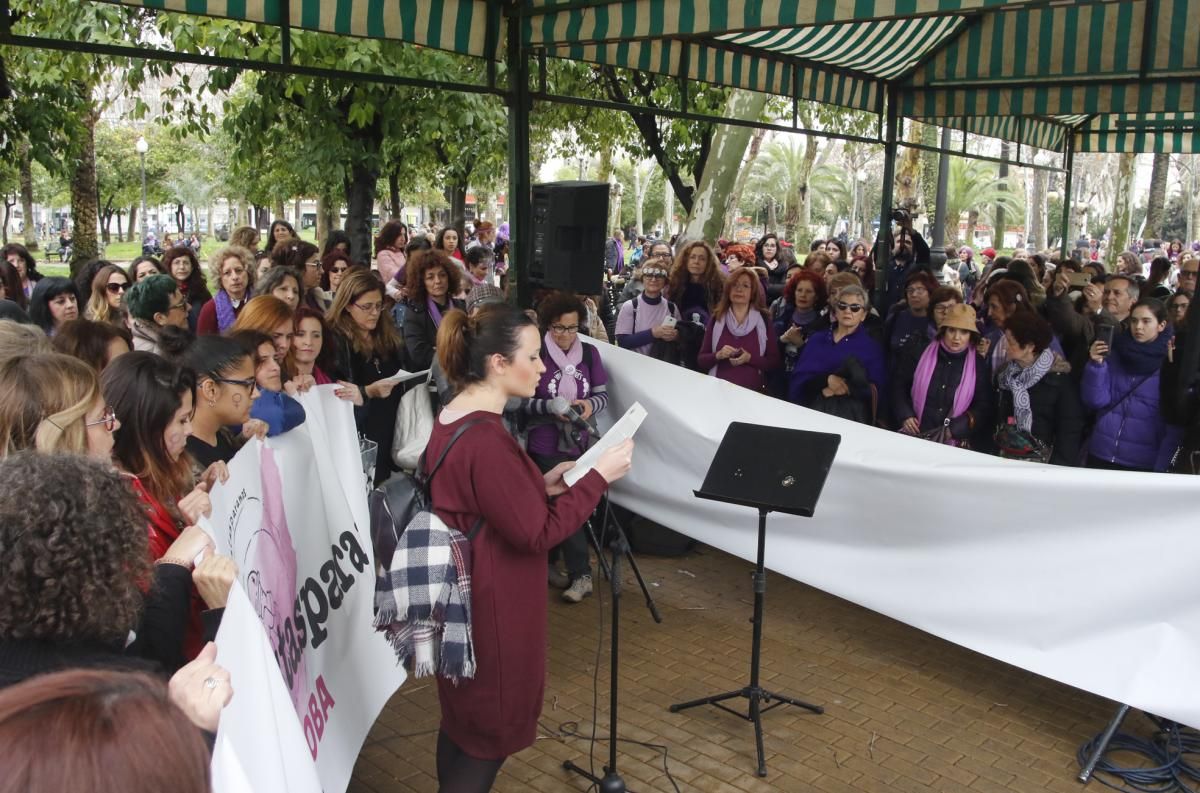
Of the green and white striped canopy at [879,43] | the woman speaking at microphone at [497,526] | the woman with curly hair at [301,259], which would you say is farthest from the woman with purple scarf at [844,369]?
the woman with curly hair at [301,259]

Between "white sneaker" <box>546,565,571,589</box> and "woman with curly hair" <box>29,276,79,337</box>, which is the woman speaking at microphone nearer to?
"white sneaker" <box>546,565,571,589</box>

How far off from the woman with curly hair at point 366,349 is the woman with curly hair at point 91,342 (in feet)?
4.60

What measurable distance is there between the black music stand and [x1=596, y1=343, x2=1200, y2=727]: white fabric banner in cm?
87

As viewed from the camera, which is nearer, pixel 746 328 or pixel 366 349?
pixel 366 349

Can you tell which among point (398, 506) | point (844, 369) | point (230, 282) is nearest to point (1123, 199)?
point (844, 369)

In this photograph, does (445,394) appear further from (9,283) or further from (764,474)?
(9,283)

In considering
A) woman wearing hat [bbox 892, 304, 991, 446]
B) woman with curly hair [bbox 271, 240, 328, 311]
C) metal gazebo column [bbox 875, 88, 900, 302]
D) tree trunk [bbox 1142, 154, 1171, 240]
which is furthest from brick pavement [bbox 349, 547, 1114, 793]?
tree trunk [bbox 1142, 154, 1171, 240]

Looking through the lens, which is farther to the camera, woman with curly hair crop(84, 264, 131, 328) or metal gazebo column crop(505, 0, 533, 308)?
woman with curly hair crop(84, 264, 131, 328)

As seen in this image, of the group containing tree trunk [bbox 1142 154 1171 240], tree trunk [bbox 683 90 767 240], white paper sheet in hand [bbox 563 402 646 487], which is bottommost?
white paper sheet in hand [bbox 563 402 646 487]

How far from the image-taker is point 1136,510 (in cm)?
399

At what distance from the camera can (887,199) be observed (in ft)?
34.7

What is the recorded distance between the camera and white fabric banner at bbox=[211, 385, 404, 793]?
3078 mm

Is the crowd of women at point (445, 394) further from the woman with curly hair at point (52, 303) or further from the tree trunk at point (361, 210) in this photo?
the tree trunk at point (361, 210)

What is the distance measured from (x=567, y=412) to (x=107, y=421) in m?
2.92
